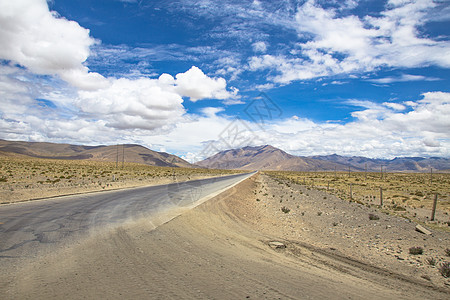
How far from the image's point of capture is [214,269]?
5418 mm

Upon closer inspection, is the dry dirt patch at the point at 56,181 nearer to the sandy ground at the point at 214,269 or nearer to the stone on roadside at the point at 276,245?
the sandy ground at the point at 214,269

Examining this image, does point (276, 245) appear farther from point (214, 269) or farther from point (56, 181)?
point (56, 181)

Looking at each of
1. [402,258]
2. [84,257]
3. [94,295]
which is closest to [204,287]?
[94,295]

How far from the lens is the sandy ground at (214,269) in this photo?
4297 mm

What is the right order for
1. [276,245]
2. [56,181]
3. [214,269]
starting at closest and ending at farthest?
[214,269]
[276,245]
[56,181]

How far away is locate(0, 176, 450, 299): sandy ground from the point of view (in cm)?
430

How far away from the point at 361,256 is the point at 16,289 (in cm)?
815

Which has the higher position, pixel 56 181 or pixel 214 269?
pixel 214 269

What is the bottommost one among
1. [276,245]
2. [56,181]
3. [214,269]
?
[56,181]

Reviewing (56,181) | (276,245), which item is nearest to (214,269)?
(276,245)

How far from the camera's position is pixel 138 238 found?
729 cm

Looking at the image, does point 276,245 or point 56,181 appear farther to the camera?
point 56,181

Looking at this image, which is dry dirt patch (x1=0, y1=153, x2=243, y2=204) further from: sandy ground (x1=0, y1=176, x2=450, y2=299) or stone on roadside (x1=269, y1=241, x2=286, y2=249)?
stone on roadside (x1=269, y1=241, x2=286, y2=249)

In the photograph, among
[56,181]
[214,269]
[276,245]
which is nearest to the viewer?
[214,269]
